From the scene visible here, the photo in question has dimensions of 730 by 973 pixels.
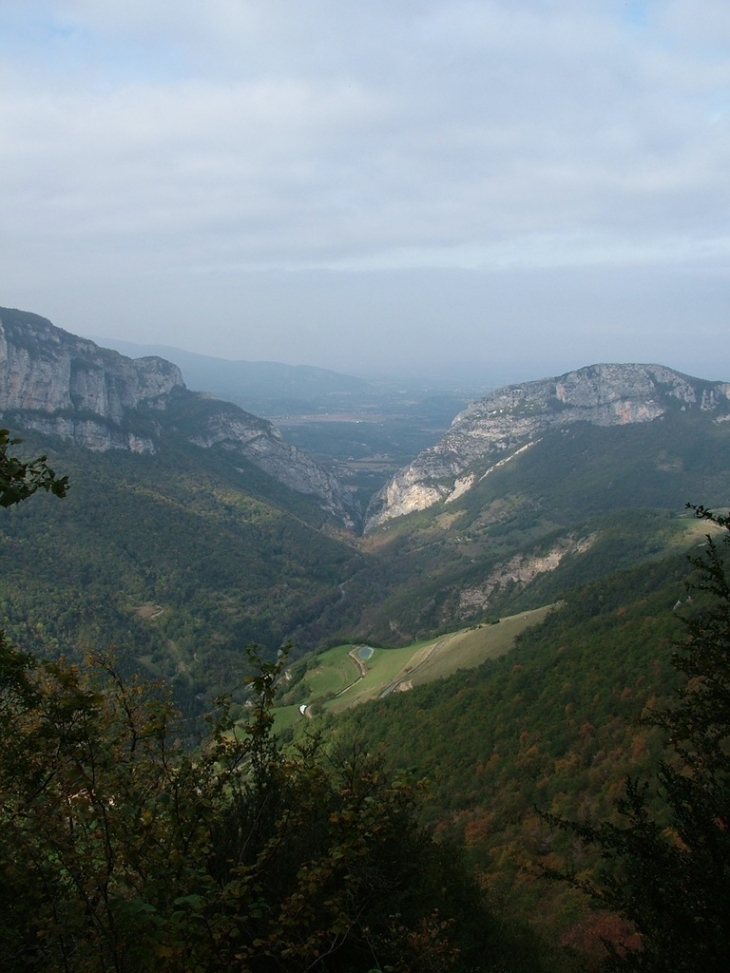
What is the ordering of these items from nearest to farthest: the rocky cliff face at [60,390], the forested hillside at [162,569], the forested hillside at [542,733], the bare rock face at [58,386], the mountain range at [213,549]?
1. the forested hillside at [542,733]
2. the forested hillside at [162,569]
3. the mountain range at [213,549]
4. the rocky cliff face at [60,390]
5. the bare rock face at [58,386]

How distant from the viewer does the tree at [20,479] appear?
4.62m

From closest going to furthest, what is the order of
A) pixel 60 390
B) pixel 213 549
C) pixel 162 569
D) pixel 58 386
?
1. pixel 162 569
2. pixel 213 549
3. pixel 58 386
4. pixel 60 390

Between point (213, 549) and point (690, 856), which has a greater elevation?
point (690, 856)

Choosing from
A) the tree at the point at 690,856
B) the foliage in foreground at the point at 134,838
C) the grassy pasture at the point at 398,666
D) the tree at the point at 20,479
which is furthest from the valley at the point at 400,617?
the tree at the point at 20,479

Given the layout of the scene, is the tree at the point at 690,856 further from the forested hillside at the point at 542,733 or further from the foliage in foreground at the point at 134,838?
the forested hillside at the point at 542,733

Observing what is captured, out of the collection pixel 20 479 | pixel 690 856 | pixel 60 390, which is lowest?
pixel 690 856

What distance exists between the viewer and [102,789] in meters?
5.75

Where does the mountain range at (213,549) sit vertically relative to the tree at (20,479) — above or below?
below

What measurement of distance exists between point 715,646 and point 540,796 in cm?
3163

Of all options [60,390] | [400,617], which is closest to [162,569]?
[400,617]

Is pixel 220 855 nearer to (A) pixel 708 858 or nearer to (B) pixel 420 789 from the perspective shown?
(B) pixel 420 789

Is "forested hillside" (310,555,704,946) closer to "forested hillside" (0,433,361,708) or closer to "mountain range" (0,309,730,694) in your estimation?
"forested hillside" (0,433,361,708)

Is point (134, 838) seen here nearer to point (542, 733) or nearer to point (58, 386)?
point (542, 733)

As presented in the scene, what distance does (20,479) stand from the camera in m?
4.77
